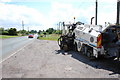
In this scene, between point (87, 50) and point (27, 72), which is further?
point (87, 50)

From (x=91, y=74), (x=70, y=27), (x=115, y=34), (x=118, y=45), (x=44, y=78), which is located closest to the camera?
(x=44, y=78)

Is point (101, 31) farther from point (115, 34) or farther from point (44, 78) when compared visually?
point (44, 78)

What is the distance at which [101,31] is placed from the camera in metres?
8.50

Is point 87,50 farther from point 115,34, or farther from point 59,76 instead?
point 59,76

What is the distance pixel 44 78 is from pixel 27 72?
1.30 meters

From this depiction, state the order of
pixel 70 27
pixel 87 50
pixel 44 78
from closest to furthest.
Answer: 1. pixel 44 78
2. pixel 87 50
3. pixel 70 27

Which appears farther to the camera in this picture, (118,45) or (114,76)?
(118,45)

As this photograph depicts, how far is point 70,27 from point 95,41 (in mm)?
6310

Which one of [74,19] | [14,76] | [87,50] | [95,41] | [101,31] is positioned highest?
[74,19]

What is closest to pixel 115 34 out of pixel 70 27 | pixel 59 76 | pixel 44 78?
pixel 59 76

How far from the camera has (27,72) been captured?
23.2 feet

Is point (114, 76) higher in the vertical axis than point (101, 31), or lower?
lower

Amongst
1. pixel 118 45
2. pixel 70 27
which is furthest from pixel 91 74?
pixel 70 27

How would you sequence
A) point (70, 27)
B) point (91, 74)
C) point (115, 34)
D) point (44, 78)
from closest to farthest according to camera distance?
1. point (44, 78)
2. point (91, 74)
3. point (115, 34)
4. point (70, 27)
